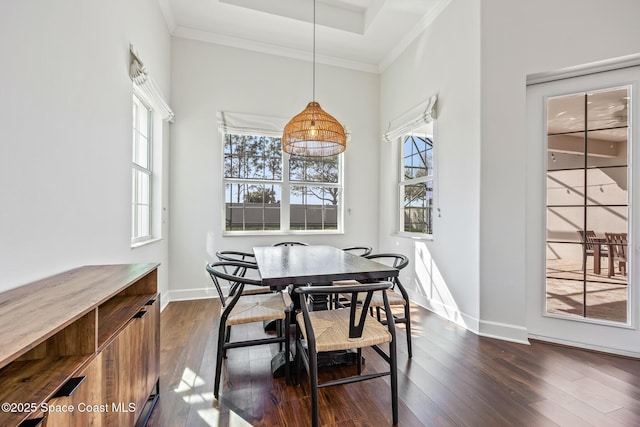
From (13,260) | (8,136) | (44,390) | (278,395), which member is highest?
(8,136)

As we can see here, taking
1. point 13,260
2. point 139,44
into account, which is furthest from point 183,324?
point 139,44

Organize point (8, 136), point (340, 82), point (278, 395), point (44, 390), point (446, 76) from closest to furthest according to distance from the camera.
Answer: point (44, 390) < point (8, 136) < point (278, 395) < point (446, 76) < point (340, 82)

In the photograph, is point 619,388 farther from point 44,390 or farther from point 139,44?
point 139,44

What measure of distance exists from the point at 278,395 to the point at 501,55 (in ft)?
11.1

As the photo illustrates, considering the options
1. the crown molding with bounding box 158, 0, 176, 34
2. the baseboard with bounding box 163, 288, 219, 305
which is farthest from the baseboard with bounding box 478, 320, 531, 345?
the crown molding with bounding box 158, 0, 176, 34

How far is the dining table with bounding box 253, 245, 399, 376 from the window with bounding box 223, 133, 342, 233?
1556mm

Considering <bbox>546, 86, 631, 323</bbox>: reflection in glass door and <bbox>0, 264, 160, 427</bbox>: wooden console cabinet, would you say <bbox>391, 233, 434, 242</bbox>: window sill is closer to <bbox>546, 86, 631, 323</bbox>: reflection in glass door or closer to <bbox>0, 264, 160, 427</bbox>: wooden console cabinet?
<bbox>546, 86, 631, 323</bbox>: reflection in glass door

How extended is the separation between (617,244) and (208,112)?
4.57 meters

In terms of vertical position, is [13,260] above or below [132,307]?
above

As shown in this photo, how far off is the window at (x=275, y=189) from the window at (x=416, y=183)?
0.98 meters

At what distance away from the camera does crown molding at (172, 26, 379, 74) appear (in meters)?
3.69

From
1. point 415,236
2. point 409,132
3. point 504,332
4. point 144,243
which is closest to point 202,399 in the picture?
point 144,243

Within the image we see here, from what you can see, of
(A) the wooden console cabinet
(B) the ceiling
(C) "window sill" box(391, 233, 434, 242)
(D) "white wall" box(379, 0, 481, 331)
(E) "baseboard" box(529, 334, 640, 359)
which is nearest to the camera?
(A) the wooden console cabinet

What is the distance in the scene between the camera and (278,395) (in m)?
1.78
